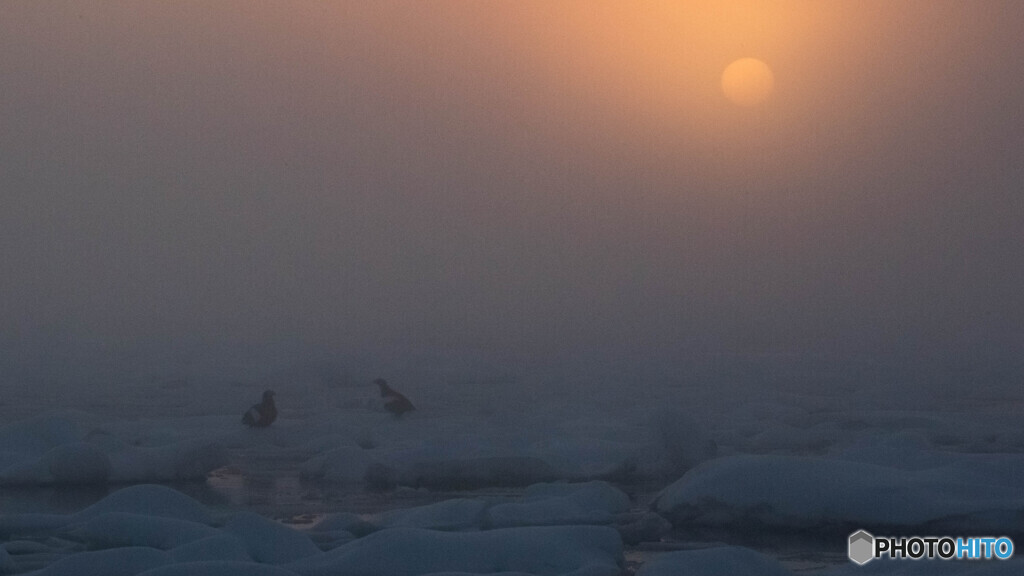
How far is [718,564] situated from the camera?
25.9 feet

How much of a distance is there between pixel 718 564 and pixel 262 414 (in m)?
9.20

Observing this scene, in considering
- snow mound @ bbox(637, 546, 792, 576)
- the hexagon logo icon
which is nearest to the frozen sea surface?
snow mound @ bbox(637, 546, 792, 576)

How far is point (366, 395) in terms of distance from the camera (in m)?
22.4

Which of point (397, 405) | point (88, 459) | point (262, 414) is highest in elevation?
point (397, 405)

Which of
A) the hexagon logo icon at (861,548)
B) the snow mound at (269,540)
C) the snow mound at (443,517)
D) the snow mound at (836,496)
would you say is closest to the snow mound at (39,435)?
the snow mound at (443,517)

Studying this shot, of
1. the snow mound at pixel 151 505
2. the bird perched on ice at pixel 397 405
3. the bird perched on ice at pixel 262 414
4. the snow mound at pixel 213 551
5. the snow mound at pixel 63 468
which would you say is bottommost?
the snow mound at pixel 213 551

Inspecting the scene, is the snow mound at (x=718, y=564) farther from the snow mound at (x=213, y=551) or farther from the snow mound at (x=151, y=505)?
the snow mound at (x=151, y=505)

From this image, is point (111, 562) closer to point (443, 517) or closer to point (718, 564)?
point (443, 517)

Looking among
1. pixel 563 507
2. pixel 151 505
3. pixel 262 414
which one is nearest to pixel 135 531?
pixel 151 505

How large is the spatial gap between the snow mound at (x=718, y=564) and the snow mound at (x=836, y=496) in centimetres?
198

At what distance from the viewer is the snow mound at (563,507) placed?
32.5ft

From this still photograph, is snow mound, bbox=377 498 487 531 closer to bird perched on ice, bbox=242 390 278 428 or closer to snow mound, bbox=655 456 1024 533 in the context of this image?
snow mound, bbox=655 456 1024 533

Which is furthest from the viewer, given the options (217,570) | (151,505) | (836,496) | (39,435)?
(39,435)

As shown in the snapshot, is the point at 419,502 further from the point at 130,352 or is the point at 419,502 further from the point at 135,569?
the point at 130,352
